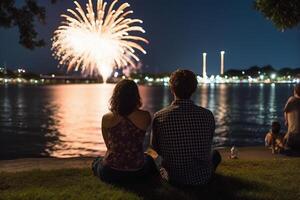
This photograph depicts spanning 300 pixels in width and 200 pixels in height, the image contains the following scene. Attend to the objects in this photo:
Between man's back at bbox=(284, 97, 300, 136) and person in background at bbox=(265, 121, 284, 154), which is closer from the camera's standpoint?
man's back at bbox=(284, 97, 300, 136)

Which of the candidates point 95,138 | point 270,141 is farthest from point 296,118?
point 95,138

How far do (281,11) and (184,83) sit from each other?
3926 millimetres

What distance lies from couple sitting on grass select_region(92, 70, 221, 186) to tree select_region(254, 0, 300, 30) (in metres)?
3.76

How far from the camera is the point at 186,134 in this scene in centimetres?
672

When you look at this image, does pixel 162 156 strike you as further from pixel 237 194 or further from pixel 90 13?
pixel 90 13

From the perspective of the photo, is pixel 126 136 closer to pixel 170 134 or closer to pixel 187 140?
pixel 170 134

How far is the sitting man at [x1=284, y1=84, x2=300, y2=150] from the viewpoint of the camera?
35.8 ft

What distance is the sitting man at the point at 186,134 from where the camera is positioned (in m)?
6.71

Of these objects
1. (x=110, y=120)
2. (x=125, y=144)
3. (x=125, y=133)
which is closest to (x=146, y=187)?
(x=125, y=144)

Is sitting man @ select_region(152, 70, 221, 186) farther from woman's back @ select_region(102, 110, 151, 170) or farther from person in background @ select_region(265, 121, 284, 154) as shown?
person in background @ select_region(265, 121, 284, 154)

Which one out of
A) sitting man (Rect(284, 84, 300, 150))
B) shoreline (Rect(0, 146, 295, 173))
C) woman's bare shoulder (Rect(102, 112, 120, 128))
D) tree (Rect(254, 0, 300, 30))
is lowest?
shoreline (Rect(0, 146, 295, 173))

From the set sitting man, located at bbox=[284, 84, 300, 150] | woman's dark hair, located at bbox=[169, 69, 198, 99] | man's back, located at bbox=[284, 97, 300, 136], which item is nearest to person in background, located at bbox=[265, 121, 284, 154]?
sitting man, located at bbox=[284, 84, 300, 150]

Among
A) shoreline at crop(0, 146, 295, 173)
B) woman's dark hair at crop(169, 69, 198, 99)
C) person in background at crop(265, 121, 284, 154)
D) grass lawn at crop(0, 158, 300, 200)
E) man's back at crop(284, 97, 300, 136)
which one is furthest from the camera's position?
person in background at crop(265, 121, 284, 154)

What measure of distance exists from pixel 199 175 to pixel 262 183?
114 cm
